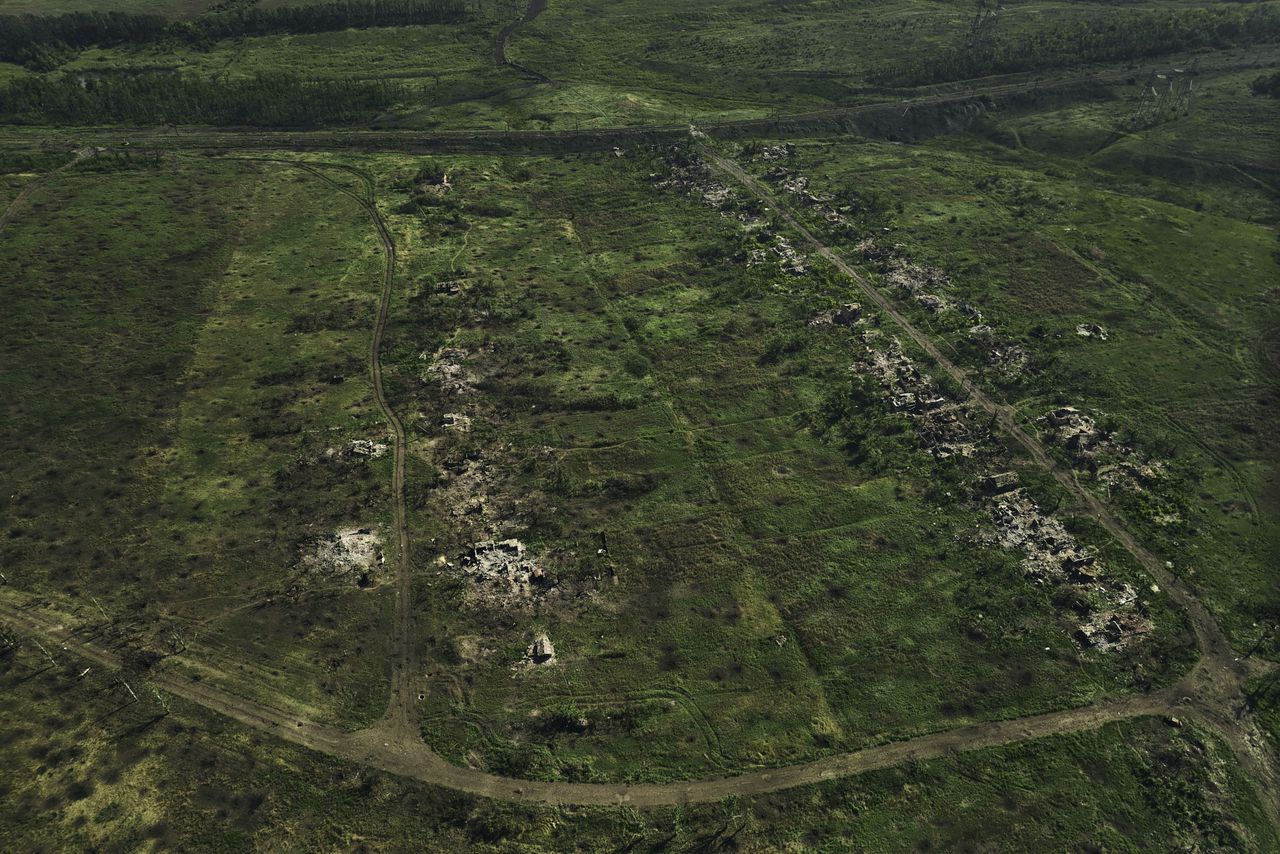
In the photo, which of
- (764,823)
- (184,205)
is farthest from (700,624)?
(184,205)

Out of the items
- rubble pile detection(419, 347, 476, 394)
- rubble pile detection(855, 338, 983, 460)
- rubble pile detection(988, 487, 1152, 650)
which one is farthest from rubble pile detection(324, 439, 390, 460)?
rubble pile detection(988, 487, 1152, 650)

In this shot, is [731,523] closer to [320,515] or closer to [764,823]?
[764,823]

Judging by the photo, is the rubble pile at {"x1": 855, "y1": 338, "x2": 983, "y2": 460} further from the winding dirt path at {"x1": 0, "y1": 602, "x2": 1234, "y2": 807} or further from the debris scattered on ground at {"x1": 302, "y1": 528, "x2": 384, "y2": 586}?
the debris scattered on ground at {"x1": 302, "y1": 528, "x2": 384, "y2": 586}

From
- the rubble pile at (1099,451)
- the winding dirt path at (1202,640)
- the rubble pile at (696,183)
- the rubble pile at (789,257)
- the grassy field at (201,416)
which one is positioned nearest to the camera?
the winding dirt path at (1202,640)

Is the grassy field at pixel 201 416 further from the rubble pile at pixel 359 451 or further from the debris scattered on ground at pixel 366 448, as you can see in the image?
the debris scattered on ground at pixel 366 448

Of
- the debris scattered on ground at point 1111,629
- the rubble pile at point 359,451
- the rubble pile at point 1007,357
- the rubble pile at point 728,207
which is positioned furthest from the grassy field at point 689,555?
the rubble pile at point 1007,357

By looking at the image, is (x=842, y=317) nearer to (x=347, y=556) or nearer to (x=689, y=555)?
(x=689, y=555)
